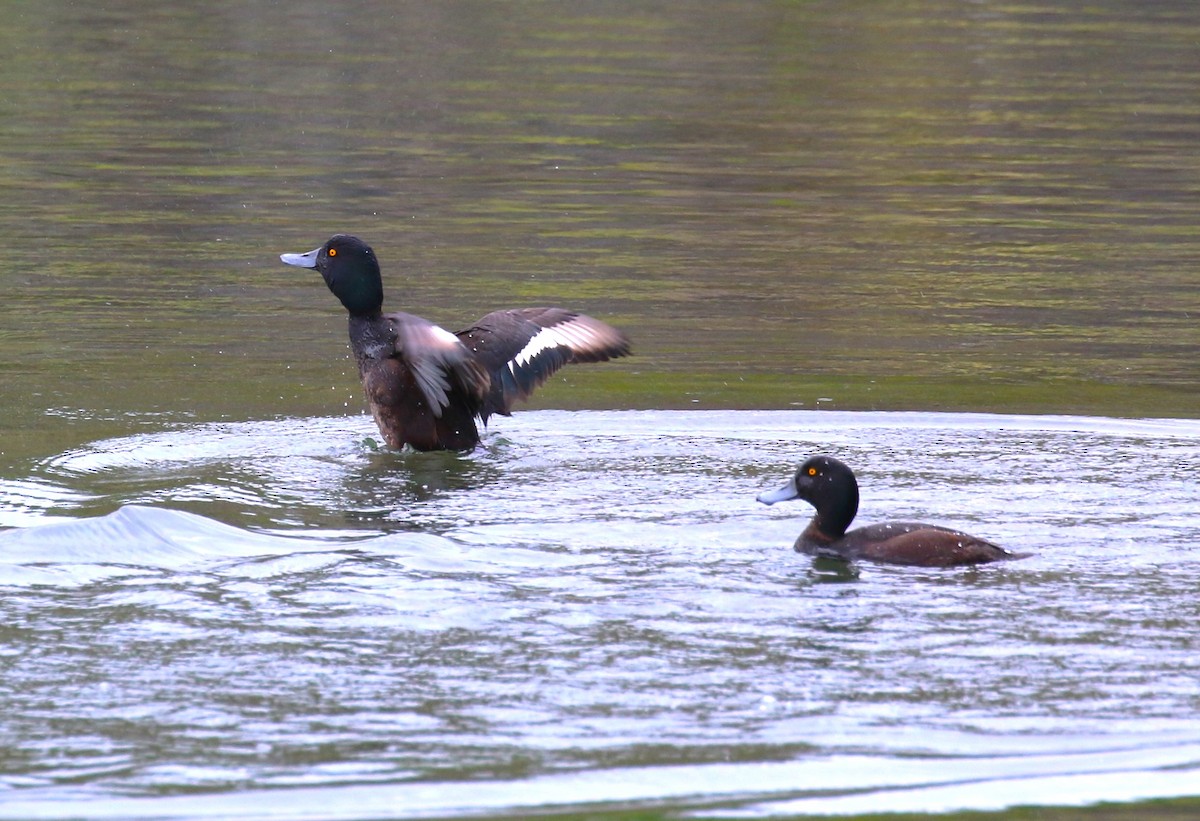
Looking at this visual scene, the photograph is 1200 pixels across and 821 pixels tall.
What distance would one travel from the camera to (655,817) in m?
4.75

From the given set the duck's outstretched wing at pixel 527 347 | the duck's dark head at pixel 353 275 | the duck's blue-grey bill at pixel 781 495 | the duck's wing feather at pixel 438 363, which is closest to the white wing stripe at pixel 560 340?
the duck's outstretched wing at pixel 527 347

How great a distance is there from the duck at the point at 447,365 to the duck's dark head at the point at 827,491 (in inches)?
81.9

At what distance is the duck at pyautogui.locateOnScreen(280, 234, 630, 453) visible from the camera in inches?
366

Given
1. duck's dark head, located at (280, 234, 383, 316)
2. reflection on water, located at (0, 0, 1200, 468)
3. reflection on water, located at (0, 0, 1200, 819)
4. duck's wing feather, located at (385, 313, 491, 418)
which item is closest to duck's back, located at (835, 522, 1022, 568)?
reflection on water, located at (0, 0, 1200, 819)

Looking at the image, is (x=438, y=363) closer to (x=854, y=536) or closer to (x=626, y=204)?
(x=854, y=536)

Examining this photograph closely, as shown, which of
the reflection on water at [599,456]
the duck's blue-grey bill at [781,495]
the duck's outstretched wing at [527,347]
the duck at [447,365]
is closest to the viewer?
the reflection on water at [599,456]

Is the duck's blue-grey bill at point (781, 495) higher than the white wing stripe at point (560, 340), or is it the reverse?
the white wing stripe at point (560, 340)

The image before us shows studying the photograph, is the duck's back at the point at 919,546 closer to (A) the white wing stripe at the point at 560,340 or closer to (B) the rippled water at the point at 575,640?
(B) the rippled water at the point at 575,640

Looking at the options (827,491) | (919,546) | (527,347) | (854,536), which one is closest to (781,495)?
(827,491)

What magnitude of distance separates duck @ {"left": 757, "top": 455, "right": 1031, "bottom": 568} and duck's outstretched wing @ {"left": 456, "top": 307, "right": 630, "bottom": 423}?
2.29 metres

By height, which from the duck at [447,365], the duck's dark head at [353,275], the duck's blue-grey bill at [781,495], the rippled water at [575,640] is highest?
the duck's dark head at [353,275]

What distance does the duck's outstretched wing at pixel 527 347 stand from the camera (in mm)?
9484

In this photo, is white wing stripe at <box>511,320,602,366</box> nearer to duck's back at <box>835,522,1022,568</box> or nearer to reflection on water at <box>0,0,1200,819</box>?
reflection on water at <box>0,0,1200,819</box>

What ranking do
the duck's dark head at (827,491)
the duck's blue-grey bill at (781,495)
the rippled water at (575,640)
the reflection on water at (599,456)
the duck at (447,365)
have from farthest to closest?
1. the duck at (447,365)
2. the duck's blue-grey bill at (781,495)
3. the duck's dark head at (827,491)
4. the reflection on water at (599,456)
5. the rippled water at (575,640)
